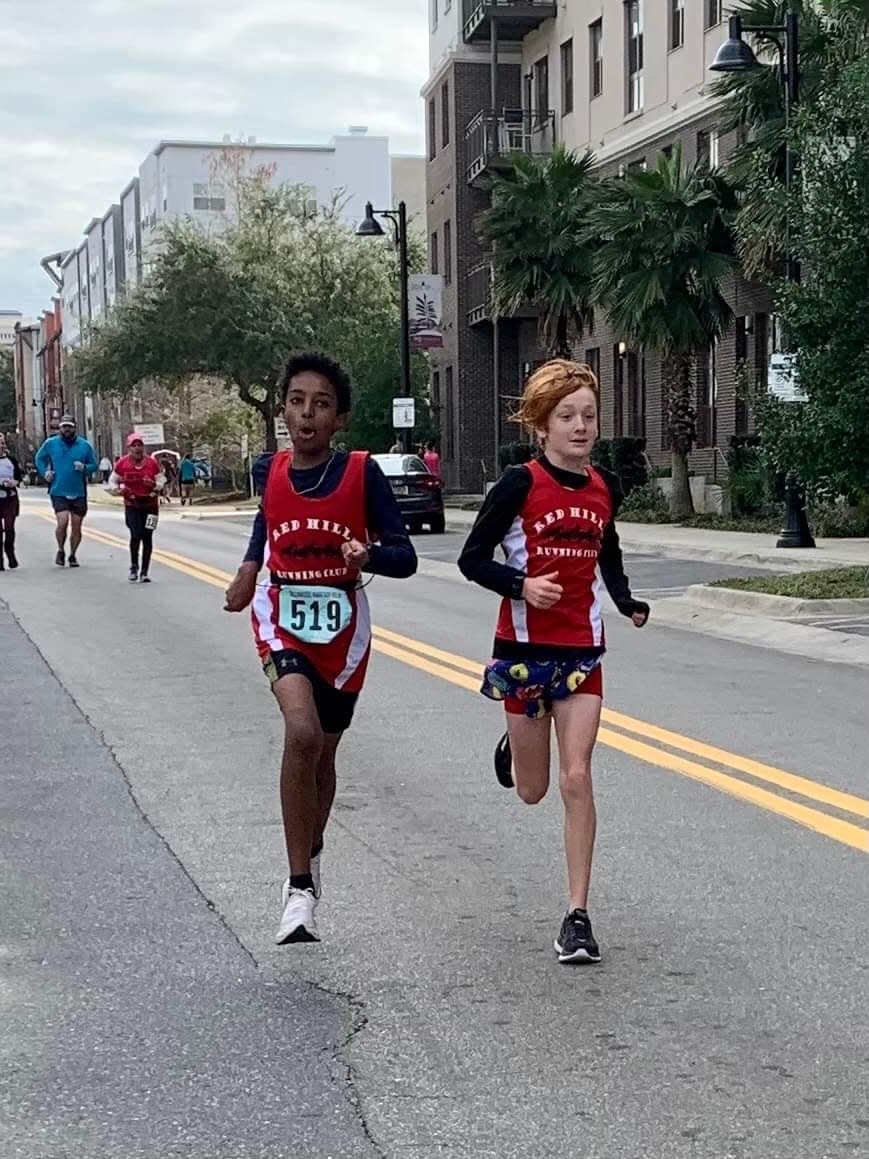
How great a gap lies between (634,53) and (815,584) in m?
24.9

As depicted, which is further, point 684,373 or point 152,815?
point 684,373

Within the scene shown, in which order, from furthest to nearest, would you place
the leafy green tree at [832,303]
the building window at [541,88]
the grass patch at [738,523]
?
the building window at [541,88] < the grass patch at [738,523] < the leafy green tree at [832,303]

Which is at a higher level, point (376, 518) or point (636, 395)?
point (636, 395)

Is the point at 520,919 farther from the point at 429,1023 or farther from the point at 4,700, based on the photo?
the point at 4,700

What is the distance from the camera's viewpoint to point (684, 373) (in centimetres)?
2995

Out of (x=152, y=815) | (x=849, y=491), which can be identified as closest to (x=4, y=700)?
(x=152, y=815)

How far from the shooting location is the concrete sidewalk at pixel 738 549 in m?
A: 20.3

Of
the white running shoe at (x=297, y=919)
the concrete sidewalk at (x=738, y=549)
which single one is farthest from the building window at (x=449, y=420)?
the white running shoe at (x=297, y=919)

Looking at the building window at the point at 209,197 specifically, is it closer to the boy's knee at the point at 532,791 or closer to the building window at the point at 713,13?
the building window at the point at 713,13

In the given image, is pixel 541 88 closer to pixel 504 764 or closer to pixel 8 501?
pixel 8 501

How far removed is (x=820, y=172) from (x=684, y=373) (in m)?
13.7

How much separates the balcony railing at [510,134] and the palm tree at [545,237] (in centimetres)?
959

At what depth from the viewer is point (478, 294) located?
46.6m

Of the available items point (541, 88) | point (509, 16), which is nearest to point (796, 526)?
point (509, 16)
